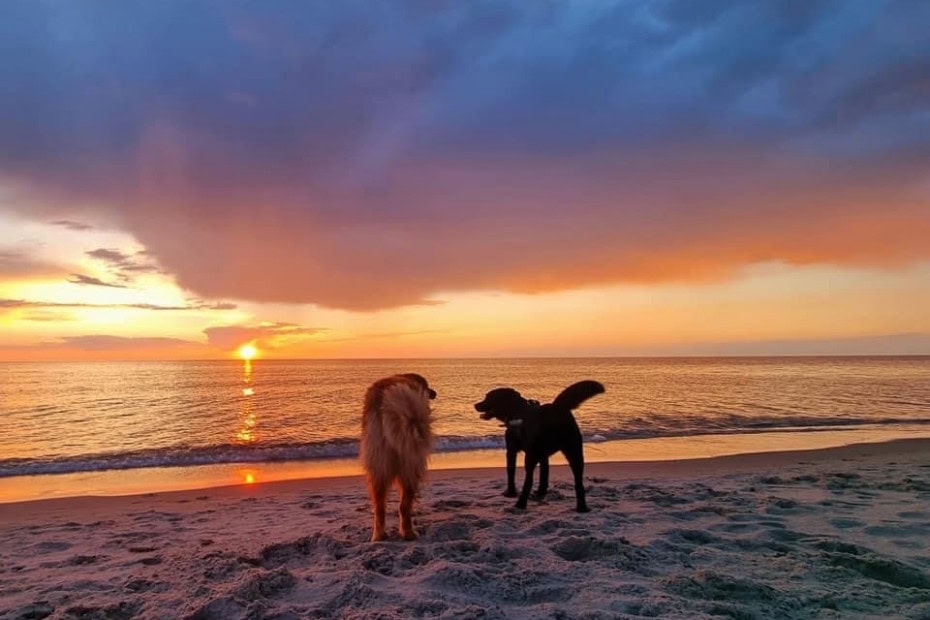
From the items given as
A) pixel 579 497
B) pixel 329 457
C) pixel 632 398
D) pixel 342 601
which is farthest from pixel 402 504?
pixel 632 398

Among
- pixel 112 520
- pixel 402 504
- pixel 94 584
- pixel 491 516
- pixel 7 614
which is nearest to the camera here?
pixel 7 614

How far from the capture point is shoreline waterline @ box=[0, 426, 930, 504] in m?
9.16

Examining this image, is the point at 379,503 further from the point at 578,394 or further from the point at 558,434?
the point at 578,394

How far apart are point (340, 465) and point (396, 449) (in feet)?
21.3

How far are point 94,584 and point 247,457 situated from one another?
26.4ft

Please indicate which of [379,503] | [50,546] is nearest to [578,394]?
[379,503]

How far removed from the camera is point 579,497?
6137 millimetres

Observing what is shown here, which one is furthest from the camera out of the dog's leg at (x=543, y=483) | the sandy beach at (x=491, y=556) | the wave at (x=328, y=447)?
the wave at (x=328, y=447)

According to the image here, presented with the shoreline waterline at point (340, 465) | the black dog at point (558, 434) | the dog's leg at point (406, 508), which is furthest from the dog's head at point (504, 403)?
the shoreline waterline at point (340, 465)

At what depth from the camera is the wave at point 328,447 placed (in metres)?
10.9

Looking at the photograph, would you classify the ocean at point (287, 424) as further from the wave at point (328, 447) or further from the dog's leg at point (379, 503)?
the dog's leg at point (379, 503)

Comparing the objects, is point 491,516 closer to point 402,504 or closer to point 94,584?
point 402,504

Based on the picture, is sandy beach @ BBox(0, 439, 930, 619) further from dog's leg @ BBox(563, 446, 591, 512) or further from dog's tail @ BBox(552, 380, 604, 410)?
dog's tail @ BBox(552, 380, 604, 410)

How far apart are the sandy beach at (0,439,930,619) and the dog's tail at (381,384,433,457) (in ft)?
2.85
